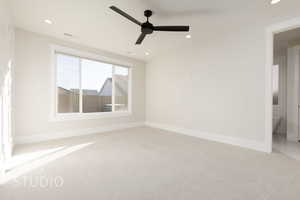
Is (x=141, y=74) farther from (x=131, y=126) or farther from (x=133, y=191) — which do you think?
(x=133, y=191)

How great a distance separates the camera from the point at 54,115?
3.46 metres

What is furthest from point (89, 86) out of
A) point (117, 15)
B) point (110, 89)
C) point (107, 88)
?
point (117, 15)

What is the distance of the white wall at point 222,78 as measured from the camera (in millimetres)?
2762

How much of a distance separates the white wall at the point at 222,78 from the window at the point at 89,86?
5.41 feet

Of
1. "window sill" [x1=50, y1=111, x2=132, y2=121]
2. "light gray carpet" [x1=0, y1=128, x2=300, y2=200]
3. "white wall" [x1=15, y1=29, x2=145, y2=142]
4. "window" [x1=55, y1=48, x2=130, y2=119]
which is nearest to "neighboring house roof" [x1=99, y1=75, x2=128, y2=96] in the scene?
"window" [x1=55, y1=48, x2=130, y2=119]

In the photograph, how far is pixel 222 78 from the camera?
3348 millimetres

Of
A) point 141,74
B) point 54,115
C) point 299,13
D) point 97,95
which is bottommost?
point 54,115

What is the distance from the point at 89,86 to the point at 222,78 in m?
3.71

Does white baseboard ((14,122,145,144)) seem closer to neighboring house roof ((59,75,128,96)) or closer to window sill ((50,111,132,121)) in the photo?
window sill ((50,111,132,121))

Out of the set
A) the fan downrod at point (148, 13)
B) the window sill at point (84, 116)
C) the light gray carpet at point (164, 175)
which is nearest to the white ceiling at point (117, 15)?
the fan downrod at point (148, 13)

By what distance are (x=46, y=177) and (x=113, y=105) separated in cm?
316

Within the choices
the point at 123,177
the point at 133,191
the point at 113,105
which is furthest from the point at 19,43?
the point at 133,191

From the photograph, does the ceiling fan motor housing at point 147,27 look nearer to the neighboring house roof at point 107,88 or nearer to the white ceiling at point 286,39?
the neighboring house roof at point 107,88

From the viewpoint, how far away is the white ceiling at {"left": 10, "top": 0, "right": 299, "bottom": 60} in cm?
226
